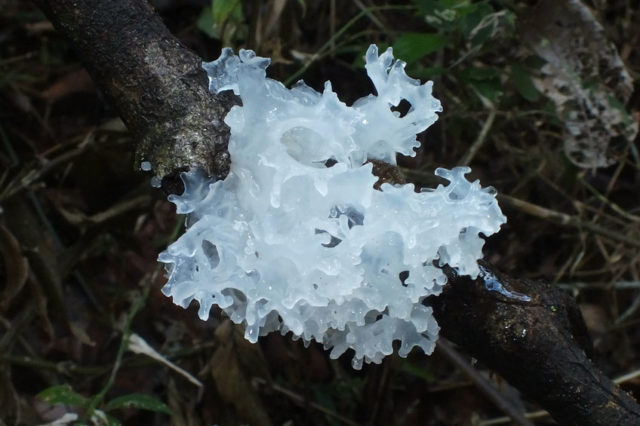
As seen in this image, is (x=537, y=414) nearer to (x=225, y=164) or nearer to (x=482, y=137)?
(x=482, y=137)

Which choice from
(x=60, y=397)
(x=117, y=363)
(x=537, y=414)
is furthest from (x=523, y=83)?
(x=60, y=397)

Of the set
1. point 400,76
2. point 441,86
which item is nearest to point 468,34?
point 441,86

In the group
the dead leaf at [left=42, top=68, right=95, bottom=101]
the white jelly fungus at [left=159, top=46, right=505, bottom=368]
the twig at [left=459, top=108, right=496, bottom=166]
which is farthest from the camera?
the dead leaf at [left=42, top=68, right=95, bottom=101]

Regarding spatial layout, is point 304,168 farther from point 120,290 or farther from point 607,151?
point 607,151

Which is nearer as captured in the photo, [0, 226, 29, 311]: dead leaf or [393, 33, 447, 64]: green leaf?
[393, 33, 447, 64]: green leaf

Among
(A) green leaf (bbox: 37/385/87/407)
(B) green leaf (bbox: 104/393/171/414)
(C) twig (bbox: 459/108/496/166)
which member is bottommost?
(B) green leaf (bbox: 104/393/171/414)

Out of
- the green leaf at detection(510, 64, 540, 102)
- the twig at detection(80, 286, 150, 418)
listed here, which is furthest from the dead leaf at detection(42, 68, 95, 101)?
the green leaf at detection(510, 64, 540, 102)

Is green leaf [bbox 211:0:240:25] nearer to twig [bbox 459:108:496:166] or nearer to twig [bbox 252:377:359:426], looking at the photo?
twig [bbox 459:108:496:166]
